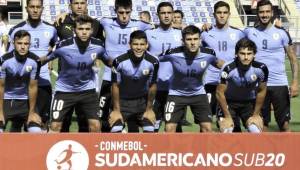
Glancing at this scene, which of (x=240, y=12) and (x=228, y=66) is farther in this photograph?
(x=240, y=12)

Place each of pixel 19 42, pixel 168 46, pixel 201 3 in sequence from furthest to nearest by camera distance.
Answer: pixel 201 3, pixel 168 46, pixel 19 42

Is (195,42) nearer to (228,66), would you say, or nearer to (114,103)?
(228,66)

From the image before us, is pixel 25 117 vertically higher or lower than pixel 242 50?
lower

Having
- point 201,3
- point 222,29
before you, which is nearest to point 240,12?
point 201,3

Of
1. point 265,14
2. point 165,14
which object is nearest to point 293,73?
point 265,14

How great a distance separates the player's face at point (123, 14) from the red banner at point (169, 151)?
102 inches

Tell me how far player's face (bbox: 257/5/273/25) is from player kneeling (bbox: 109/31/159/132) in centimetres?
167

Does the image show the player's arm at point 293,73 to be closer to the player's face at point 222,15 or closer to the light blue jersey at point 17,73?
the player's face at point 222,15

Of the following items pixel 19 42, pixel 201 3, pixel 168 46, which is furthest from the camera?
pixel 201 3

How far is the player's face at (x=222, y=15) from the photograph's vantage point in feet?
27.4

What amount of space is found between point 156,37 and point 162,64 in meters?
0.42

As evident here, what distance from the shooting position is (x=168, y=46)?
852cm

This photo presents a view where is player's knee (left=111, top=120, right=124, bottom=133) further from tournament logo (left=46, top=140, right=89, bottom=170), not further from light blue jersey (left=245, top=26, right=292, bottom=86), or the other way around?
light blue jersey (left=245, top=26, right=292, bottom=86)

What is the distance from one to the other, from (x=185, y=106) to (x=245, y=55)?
40.2 inches
